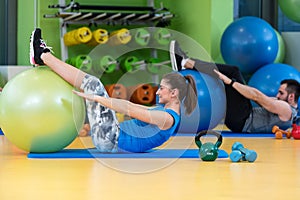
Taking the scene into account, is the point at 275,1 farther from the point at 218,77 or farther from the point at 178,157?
the point at 178,157

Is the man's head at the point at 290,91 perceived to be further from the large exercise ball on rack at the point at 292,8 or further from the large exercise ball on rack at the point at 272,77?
the large exercise ball on rack at the point at 292,8

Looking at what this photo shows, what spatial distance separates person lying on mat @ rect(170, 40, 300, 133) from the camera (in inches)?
219

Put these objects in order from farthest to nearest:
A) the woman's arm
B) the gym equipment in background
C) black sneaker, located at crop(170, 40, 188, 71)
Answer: the gym equipment in background, black sneaker, located at crop(170, 40, 188, 71), the woman's arm

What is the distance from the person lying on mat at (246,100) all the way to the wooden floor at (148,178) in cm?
146

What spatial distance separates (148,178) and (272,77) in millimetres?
3622

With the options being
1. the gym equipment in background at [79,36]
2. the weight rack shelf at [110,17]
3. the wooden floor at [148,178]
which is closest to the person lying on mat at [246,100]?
the wooden floor at [148,178]

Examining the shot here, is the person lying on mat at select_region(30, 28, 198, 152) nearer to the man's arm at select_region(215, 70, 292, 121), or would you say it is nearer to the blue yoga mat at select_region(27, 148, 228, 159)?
the blue yoga mat at select_region(27, 148, 228, 159)

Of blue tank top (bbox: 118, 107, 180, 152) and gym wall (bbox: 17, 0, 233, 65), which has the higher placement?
gym wall (bbox: 17, 0, 233, 65)

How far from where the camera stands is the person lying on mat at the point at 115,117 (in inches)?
149

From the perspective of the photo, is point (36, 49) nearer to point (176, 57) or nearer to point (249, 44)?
point (176, 57)

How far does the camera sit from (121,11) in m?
7.77

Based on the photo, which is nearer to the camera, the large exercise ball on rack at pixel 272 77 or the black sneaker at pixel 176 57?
the black sneaker at pixel 176 57

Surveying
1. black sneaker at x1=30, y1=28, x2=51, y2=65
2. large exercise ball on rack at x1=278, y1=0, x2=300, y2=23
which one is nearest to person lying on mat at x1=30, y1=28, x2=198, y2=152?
black sneaker at x1=30, y1=28, x2=51, y2=65

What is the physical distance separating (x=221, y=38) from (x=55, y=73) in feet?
11.1
